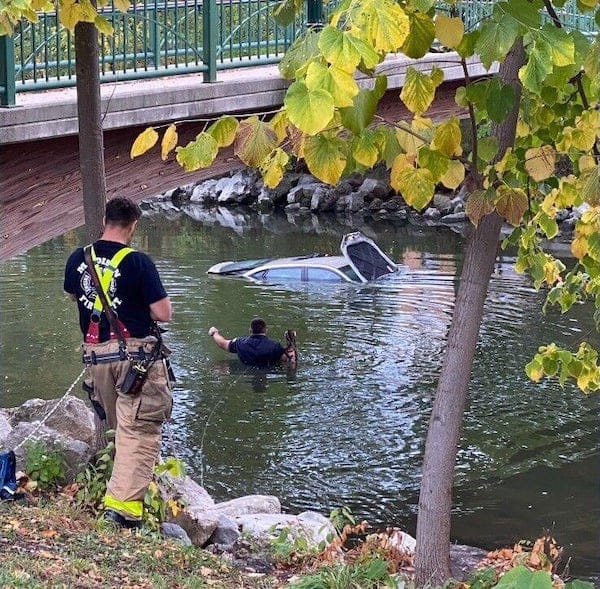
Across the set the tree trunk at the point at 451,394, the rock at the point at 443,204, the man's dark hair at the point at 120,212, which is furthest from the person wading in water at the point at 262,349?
the rock at the point at 443,204

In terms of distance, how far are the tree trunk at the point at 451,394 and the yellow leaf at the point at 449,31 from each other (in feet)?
4.16

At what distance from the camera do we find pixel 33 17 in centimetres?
673

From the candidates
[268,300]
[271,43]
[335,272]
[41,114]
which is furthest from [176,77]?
[335,272]

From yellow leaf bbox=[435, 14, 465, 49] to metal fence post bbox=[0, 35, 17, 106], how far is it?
5117 millimetres

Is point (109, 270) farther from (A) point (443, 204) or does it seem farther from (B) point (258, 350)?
(A) point (443, 204)

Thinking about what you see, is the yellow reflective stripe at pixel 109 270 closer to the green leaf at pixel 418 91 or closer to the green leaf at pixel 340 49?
the green leaf at pixel 418 91

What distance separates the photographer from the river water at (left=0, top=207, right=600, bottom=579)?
12.0m

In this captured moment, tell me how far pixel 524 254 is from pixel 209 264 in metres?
19.7

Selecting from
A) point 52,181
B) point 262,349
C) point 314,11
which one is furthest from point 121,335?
point 262,349

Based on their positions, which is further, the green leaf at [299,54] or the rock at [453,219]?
the rock at [453,219]

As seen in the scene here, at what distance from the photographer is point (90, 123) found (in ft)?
26.7

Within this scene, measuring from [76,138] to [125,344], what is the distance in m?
3.92

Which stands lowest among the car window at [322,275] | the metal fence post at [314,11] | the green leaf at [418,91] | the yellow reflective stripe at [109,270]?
the car window at [322,275]

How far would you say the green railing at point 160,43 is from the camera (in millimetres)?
10070
